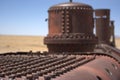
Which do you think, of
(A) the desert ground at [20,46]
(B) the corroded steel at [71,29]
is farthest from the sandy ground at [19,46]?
(B) the corroded steel at [71,29]

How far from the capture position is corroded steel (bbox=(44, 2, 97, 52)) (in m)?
8.43

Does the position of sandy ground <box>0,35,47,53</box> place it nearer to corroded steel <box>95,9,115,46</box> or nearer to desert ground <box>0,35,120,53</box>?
desert ground <box>0,35,120,53</box>

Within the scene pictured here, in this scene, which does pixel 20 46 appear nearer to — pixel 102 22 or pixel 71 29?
pixel 102 22

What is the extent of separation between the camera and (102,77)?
14.9 ft

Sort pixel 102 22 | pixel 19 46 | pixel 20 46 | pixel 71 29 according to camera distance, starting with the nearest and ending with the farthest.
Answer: pixel 71 29, pixel 102 22, pixel 19 46, pixel 20 46

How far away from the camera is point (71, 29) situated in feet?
28.0

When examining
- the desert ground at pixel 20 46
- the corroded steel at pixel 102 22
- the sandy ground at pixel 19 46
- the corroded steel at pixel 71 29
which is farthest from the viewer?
the sandy ground at pixel 19 46

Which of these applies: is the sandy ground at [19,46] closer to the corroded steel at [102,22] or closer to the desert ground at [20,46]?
the desert ground at [20,46]

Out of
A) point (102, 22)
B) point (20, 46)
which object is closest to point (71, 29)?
point (102, 22)

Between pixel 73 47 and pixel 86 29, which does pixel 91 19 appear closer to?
pixel 86 29

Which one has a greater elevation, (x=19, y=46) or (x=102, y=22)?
(x=102, y=22)

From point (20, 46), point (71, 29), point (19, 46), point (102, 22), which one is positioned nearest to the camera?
point (71, 29)

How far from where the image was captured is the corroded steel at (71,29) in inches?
332

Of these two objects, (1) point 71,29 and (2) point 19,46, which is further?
(2) point 19,46
